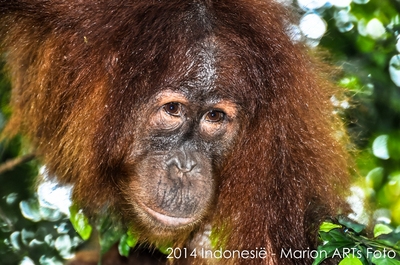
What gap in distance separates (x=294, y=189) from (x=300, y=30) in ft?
3.41

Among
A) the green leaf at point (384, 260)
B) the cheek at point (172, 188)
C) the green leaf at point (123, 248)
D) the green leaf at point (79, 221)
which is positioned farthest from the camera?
the green leaf at point (123, 248)

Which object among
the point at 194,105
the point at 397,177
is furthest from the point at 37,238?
the point at 397,177

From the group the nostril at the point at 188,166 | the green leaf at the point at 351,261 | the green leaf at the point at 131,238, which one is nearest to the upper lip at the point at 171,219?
the nostril at the point at 188,166

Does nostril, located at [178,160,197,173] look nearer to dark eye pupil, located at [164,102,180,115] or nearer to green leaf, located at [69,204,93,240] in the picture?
dark eye pupil, located at [164,102,180,115]

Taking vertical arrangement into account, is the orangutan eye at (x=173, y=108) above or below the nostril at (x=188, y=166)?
above

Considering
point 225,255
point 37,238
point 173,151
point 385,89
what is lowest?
point 37,238

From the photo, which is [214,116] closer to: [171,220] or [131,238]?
[171,220]

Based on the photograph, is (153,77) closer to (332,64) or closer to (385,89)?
(332,64)

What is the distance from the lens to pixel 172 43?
3133 millimetres

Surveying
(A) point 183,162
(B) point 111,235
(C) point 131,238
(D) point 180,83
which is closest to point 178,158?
(A) point 183,162

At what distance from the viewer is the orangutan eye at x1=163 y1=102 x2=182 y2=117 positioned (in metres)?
3.21

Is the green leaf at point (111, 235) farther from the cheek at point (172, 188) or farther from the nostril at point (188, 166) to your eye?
the nostril at point (188, 166)

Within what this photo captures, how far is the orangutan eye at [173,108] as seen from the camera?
3.21 m

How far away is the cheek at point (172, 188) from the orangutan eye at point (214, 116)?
0.22m
